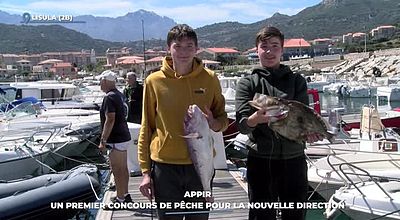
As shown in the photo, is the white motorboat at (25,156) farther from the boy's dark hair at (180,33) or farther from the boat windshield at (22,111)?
the boy's dark hair at (180,33)

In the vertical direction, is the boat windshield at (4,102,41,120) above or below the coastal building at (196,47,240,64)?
below

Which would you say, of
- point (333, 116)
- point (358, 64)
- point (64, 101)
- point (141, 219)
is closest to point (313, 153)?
point (333, 116)

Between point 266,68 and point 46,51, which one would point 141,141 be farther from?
point 46,51

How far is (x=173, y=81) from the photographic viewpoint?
3553 mm

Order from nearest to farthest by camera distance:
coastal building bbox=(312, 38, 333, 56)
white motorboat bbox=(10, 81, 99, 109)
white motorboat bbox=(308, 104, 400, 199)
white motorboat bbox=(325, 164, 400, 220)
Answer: white motorboat bbox=(325, 164, 400, 220)
white motorboat bbox=(308, 104, 400, 199)
white motorboat bbox=(10, 81, 99, 109)
coastal building bbox=(312, 38, 333, 56)

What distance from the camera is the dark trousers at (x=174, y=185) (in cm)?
360

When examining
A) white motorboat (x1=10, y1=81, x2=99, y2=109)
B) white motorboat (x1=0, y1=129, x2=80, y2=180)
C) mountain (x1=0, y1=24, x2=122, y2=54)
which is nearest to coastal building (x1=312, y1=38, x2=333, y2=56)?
mountain (x1=0, y1=24, x2=122, y2=54)

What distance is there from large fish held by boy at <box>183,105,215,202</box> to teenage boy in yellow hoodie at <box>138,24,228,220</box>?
0.05m

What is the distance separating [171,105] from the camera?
11.6 ft

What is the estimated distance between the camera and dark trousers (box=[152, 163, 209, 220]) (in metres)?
3.60

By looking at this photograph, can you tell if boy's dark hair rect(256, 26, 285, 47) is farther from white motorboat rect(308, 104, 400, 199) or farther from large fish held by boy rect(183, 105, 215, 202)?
white motorboat rect(308, 104, 400, 199)

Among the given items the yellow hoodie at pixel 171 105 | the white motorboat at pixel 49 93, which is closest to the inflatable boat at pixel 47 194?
the yellow hoodie at pixel 171 105

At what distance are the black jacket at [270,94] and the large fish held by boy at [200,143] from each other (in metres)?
0.32

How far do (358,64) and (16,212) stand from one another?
237 ft
